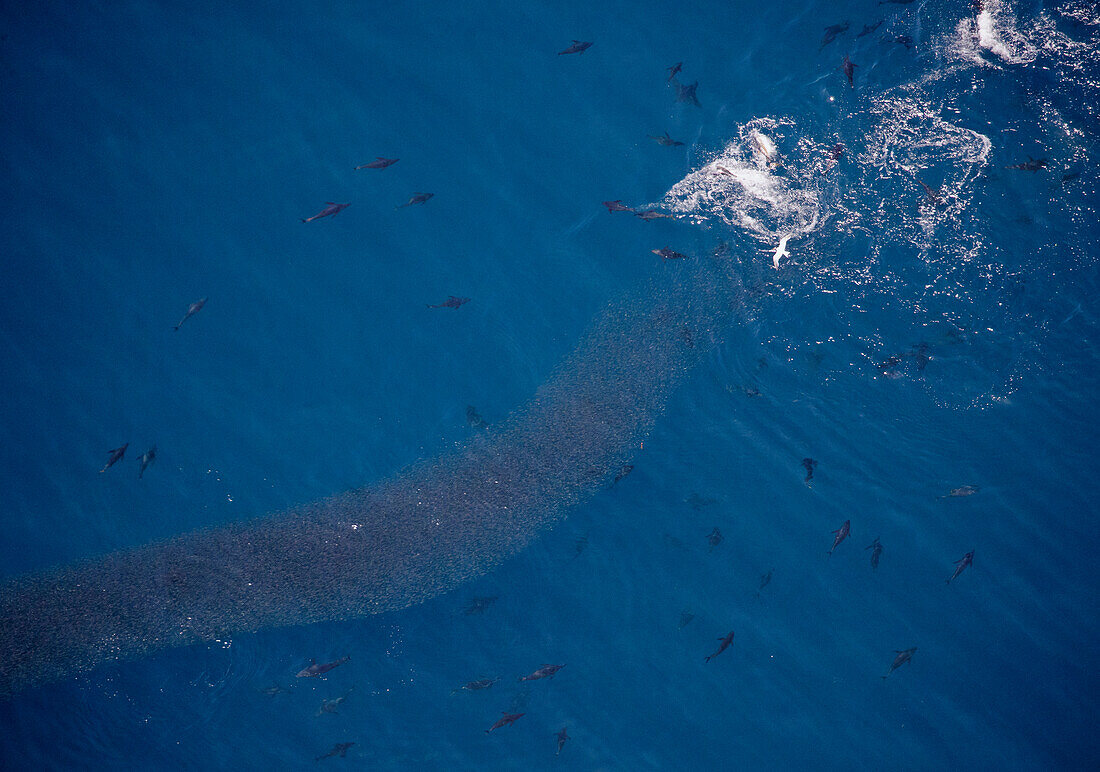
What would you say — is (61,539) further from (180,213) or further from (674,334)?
(674,334)

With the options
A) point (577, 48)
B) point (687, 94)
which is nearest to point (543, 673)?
point (687, 94)

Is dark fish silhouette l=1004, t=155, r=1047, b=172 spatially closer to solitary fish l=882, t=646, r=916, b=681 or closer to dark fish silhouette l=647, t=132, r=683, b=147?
dark fish silhouette l=647, t=132, r=683, b=147

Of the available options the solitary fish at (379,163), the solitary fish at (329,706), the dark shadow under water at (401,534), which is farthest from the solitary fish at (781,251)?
the solitary fish at (329,706)

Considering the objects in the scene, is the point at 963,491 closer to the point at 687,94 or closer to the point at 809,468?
the point at 809,468

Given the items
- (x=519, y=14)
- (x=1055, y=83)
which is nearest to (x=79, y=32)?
(x=519, y=14)

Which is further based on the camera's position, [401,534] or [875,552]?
[875,552]

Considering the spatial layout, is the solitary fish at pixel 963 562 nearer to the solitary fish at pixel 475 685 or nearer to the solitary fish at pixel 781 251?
the solitary fish at pixel 781 251
